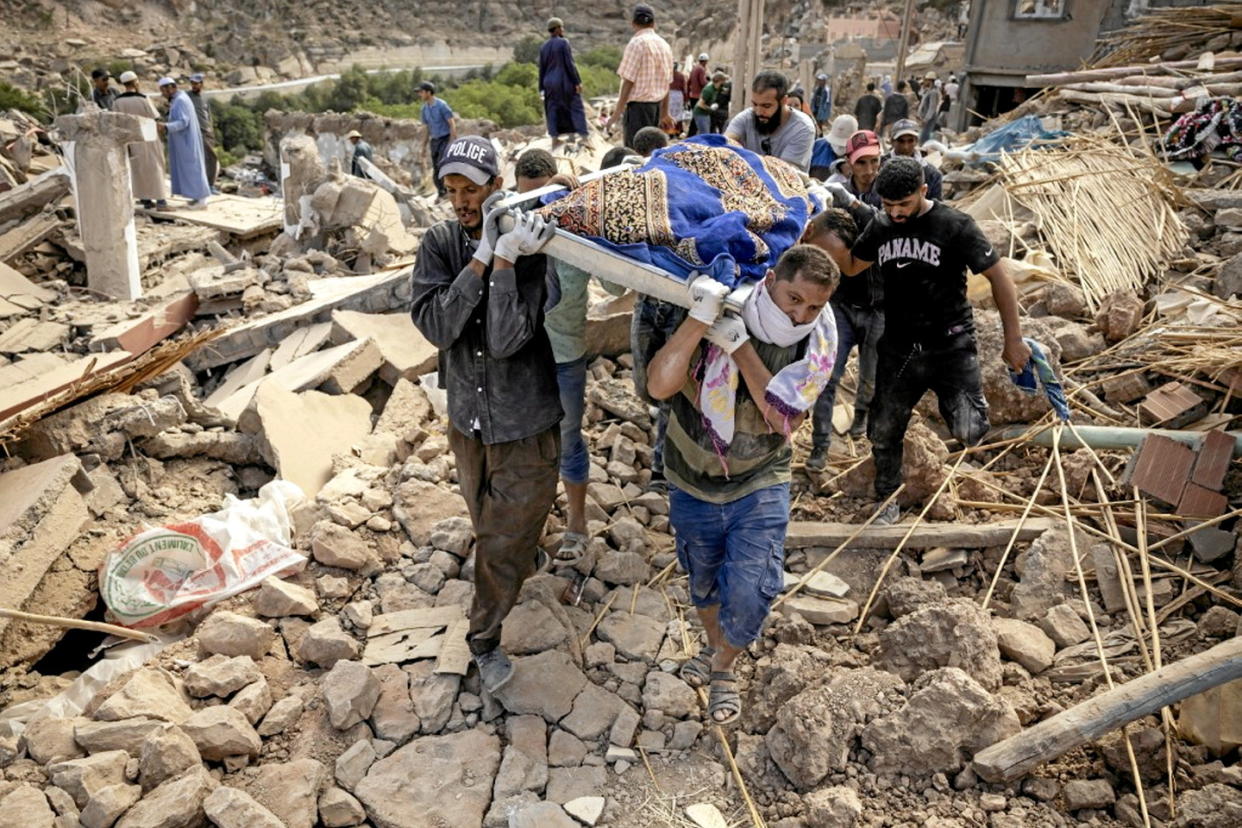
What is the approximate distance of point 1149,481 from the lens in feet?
12.7

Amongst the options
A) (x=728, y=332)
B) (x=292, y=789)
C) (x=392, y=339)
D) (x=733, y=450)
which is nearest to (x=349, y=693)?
(x=292, y=789)

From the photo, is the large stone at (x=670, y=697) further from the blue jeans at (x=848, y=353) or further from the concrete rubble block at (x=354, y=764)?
the blue jeans at (x=848, y=353)

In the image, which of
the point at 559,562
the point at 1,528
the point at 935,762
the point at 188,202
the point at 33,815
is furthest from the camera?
the point at 188,202

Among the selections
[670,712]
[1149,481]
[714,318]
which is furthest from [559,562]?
[1149,481]

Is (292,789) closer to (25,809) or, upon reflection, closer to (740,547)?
(25,809)

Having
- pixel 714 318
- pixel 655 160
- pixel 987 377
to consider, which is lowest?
Result: pixel 987 377

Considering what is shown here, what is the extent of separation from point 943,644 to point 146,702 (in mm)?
2873

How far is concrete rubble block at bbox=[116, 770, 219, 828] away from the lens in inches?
98.3

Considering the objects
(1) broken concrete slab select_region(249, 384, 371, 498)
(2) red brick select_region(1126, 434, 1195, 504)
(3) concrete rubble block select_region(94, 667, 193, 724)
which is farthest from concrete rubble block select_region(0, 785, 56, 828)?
(2) red brick select_region(1126, 434, 1195, 504)

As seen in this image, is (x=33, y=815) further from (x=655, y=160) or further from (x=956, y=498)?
(x=956, y=498)

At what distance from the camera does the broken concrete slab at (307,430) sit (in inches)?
177

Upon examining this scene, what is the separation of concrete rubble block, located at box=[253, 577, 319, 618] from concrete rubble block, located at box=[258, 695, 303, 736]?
485 millimetres

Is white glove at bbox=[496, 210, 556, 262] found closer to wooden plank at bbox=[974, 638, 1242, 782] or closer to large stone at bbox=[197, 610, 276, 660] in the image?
large stone at bbox=[197, 610, 276, 660]

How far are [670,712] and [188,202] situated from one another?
416 inches
